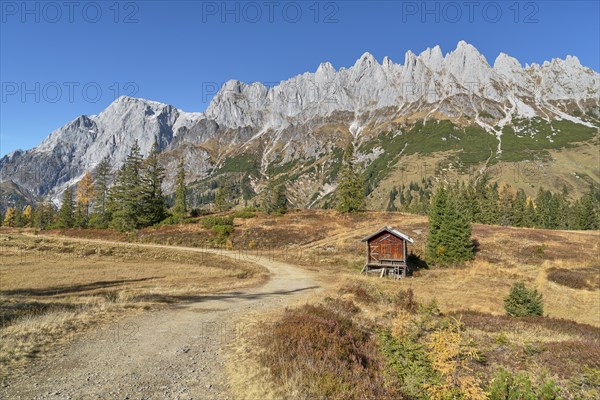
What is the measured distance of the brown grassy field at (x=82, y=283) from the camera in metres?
12.3

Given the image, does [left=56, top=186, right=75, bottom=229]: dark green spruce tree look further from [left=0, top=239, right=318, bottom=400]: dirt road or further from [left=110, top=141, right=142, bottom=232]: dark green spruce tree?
[left=0, top=239, right=318, bottom=400]: dirt road

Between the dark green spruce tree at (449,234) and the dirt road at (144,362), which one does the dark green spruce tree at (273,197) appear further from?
the dirt road at (144,362)

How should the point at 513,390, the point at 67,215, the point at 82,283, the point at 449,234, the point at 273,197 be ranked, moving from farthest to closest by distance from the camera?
the point at 273,197, the point at 67,215, the point at 449,234, the point at 82,283, the point at 513,390

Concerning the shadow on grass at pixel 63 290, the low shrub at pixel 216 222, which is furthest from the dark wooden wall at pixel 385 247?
the low shrub at pixel 216 222

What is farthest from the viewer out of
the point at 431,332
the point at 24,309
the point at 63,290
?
the point at 63,290

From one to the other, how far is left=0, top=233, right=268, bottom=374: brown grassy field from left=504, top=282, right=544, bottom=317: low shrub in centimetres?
1895

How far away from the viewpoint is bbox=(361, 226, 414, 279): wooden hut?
3800 centimetres

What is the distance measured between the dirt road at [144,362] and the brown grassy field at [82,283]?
110 cm

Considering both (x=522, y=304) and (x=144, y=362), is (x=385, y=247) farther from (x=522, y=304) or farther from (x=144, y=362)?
(x=144, y=362)

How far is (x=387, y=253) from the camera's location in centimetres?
3875

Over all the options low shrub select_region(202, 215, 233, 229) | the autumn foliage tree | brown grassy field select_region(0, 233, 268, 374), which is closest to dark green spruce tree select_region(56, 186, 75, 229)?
the autumn foliage tree

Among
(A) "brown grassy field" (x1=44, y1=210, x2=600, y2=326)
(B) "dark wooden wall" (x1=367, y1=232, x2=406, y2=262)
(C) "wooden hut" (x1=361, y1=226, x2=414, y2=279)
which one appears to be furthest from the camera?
(B) "dark wooden wall" (x1=367, y1=232, x2=406, y2=262)

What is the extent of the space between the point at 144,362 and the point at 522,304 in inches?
889

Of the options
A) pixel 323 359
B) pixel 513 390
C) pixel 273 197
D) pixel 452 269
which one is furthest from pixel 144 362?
pixel 273 197
